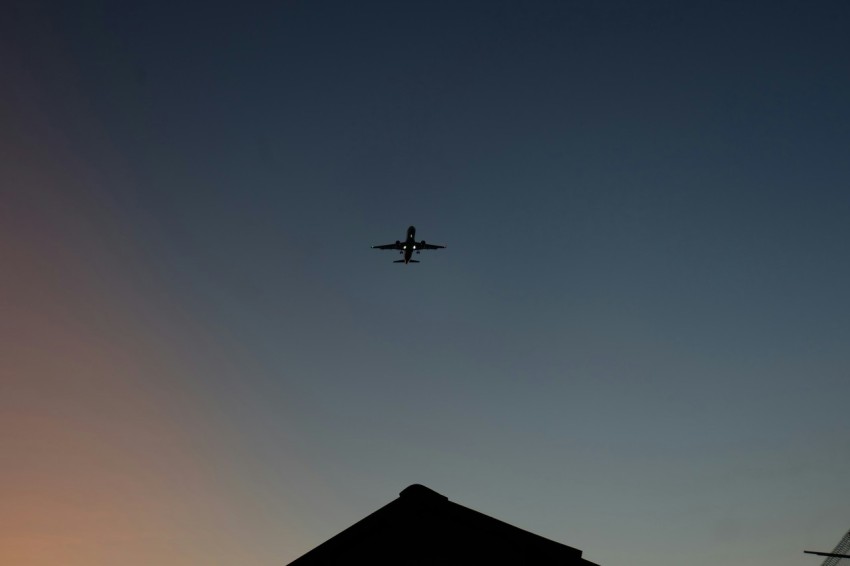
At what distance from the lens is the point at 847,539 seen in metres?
31.2

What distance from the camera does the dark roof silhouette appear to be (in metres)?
16.0

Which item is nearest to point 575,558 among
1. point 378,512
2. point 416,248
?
point 378,512

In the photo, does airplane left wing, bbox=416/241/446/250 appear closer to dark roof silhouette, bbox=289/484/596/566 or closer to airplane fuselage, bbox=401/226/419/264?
airplane fuselage, bbox=401/226/419/264

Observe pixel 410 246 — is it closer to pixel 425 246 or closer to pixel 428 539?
pixel 425 246

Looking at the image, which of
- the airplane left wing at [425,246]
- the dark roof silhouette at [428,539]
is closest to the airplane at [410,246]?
the airplane left wing at [425,246]


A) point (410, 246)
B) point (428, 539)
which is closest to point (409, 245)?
point (410, 246)

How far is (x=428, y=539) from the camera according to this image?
1667 cm

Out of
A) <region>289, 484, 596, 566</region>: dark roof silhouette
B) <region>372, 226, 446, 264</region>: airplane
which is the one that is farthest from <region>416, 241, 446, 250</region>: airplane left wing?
<region>289, 484, 596, 566</region>: dark roof silhouette

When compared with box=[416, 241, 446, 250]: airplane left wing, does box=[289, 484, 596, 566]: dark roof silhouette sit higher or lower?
lower

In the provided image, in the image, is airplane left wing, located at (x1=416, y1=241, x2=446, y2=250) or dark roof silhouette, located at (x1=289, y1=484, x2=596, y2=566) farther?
airplane left wing, located at (x1=416, y1=241, x2=446, y2=250)

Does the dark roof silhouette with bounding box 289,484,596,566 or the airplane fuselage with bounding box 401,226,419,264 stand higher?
the airplane fuselage with bounding box 401,226,419,264

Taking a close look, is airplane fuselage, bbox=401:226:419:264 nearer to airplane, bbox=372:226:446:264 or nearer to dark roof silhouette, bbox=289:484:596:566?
airplane, bbox=372:226:446:264

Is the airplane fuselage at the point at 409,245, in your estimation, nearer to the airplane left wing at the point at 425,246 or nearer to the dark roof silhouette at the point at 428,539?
the airplane left wing at the point at 425,246

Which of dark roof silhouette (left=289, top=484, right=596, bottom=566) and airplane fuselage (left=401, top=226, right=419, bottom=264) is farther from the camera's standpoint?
airplane fuselage (left=401, top=226, right=419, bottom=264)
